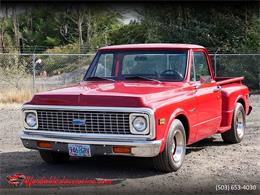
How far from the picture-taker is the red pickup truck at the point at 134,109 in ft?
20.5

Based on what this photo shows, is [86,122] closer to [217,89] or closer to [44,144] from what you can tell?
[44,144]

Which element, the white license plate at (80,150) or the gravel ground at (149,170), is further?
the white license plate at (80,150)

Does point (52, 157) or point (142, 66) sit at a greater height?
point (142, 66)

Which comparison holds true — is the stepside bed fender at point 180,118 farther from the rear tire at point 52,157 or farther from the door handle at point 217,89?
the rear tire at point 52,157

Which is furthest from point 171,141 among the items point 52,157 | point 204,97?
point 52,157

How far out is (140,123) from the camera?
6215mm

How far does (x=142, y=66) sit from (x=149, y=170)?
1687mm

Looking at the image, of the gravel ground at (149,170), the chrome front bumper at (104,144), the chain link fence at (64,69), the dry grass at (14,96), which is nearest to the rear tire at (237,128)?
the gravel ground at (149,170)

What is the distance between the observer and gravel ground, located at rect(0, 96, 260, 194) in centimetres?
600

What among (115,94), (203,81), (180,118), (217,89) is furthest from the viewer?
(217,89)

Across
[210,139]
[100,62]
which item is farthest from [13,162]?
[210,139]

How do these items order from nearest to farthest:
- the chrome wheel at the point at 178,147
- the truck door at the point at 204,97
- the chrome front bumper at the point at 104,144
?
the chrome front bumper at the point at 104,144 → the chrome wheel at the point at 178,147 → the truck door at the point at 204,97

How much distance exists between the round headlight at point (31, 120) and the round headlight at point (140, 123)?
1487 mm

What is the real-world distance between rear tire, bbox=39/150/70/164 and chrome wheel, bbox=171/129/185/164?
174 cm
